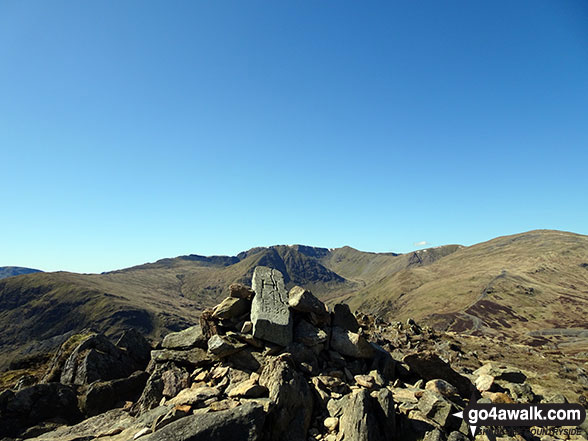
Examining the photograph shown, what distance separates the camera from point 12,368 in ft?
92.4

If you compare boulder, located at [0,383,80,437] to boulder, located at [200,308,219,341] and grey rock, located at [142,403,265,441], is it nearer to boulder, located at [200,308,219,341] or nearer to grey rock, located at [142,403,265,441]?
boulder, located at [200,308,219,341]

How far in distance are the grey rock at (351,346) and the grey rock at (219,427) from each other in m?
9.19

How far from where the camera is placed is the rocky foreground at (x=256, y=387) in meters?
14.4

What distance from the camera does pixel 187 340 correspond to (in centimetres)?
2269

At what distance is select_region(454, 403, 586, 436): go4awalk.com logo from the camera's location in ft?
53.6

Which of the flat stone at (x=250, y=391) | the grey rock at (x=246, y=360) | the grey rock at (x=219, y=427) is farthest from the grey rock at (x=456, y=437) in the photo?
the grey rock at (x=246, y=360)

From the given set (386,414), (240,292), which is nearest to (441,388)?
(386,414)

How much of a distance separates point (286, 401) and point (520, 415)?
14745 millimetres

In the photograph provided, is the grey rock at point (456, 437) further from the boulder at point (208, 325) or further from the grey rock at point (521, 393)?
the boulder at point (208, 325)

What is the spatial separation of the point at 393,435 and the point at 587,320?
253472mm

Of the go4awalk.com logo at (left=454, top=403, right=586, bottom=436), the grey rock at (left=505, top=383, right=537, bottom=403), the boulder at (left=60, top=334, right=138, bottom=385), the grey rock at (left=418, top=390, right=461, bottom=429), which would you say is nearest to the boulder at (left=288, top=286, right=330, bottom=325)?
the grey rock at (left=418, top=390, right=461, bottom=429)

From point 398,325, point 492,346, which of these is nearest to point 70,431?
point 398,325

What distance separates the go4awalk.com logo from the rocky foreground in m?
0.71

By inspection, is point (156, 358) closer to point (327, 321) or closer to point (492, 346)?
point (327, 321)
